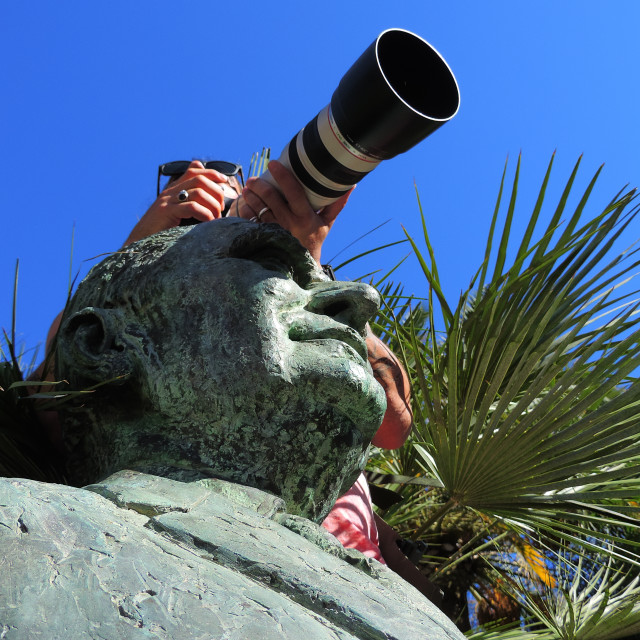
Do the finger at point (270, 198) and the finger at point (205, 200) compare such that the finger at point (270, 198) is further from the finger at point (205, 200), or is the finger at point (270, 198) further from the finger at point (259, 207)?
the finger at point (205, 200)

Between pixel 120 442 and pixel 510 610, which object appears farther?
pixel 510 610

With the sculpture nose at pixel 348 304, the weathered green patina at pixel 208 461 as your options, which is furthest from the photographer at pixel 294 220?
the sculpture nose at pixel 348 304

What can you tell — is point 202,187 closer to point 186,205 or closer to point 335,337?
point 186,205

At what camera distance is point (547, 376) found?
2.24 meters

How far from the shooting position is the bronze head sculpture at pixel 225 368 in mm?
1529

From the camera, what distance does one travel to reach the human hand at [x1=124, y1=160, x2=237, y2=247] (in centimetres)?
220

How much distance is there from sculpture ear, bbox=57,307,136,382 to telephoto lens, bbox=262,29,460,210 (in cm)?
57

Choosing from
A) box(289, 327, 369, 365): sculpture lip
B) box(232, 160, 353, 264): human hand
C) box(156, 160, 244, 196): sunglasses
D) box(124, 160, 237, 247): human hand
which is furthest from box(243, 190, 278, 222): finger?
box(289, 327, 369, 365): sculpture lip

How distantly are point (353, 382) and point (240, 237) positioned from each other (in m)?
0.37

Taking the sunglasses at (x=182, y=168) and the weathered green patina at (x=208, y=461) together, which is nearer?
the weathered green patina at (x=208, y=461)

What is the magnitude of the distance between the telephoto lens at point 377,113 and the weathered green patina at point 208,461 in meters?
0.29

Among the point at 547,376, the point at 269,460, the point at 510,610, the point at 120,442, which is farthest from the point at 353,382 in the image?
the point at 510,610

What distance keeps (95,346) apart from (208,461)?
0.33 m

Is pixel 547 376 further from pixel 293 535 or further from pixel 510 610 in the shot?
pixel 510 610
